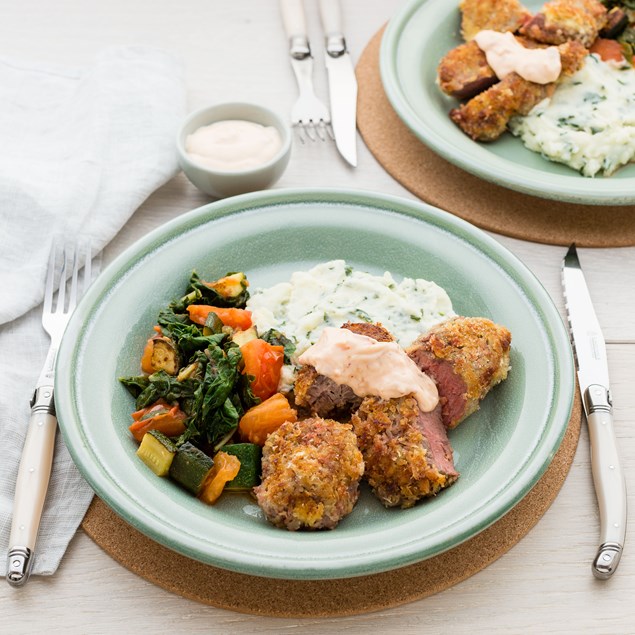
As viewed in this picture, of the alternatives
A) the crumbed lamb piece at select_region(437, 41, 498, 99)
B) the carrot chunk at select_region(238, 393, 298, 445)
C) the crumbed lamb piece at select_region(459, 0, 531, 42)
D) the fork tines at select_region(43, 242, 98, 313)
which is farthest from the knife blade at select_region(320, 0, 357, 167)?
the carrot chunk at select_region(238, 393, 298, 445)

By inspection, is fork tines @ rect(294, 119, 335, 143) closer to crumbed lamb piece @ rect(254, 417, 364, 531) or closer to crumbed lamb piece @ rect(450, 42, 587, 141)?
crumbed lamb piece @ rect(450, 42, 587, 141)

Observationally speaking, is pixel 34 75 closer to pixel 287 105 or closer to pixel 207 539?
pixel 287 105

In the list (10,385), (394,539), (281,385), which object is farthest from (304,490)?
(10,385)

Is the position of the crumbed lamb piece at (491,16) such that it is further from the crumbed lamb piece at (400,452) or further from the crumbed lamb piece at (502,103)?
the crumbed lamb piece at (400,452)

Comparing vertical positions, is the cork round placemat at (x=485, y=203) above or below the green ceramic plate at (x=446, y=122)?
below

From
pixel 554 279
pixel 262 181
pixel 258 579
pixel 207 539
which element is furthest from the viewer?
Answer: pixel 262 181

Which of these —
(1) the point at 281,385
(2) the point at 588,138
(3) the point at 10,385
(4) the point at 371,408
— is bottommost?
(3) the point at 10,385

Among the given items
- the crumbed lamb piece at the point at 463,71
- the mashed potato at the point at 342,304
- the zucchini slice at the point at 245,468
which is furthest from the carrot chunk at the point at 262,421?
the crumbed lamb piece at the point at 463,71
